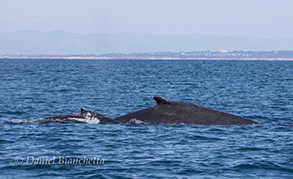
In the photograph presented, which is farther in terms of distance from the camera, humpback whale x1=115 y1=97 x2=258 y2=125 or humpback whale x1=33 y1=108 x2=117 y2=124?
humpback whale x1=33 y1=108 x2=117 y2=124

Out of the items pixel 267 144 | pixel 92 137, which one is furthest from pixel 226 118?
pixel 92 137

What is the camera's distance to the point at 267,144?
60.3 feet

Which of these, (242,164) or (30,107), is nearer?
(242,164)

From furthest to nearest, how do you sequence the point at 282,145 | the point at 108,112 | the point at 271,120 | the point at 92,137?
the point at 108,112 → the point at 271,120 → the point at 92,137 → the point at 282,145

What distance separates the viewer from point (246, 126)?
21.3 meters

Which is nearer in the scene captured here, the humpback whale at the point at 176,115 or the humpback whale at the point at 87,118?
the humpback whale at the point at 176,115

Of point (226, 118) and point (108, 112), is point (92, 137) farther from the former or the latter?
point (108, 112)

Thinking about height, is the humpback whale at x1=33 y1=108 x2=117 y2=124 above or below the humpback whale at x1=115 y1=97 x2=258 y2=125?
below

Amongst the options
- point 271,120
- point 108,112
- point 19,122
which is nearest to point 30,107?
point 108,112

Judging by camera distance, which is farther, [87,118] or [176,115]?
[87,118]

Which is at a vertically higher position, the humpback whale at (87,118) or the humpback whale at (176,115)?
the humpback whale at (176,115)

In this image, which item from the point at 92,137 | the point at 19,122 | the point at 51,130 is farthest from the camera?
the point at 19,122

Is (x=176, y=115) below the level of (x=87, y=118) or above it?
above

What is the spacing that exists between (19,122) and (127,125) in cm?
568
